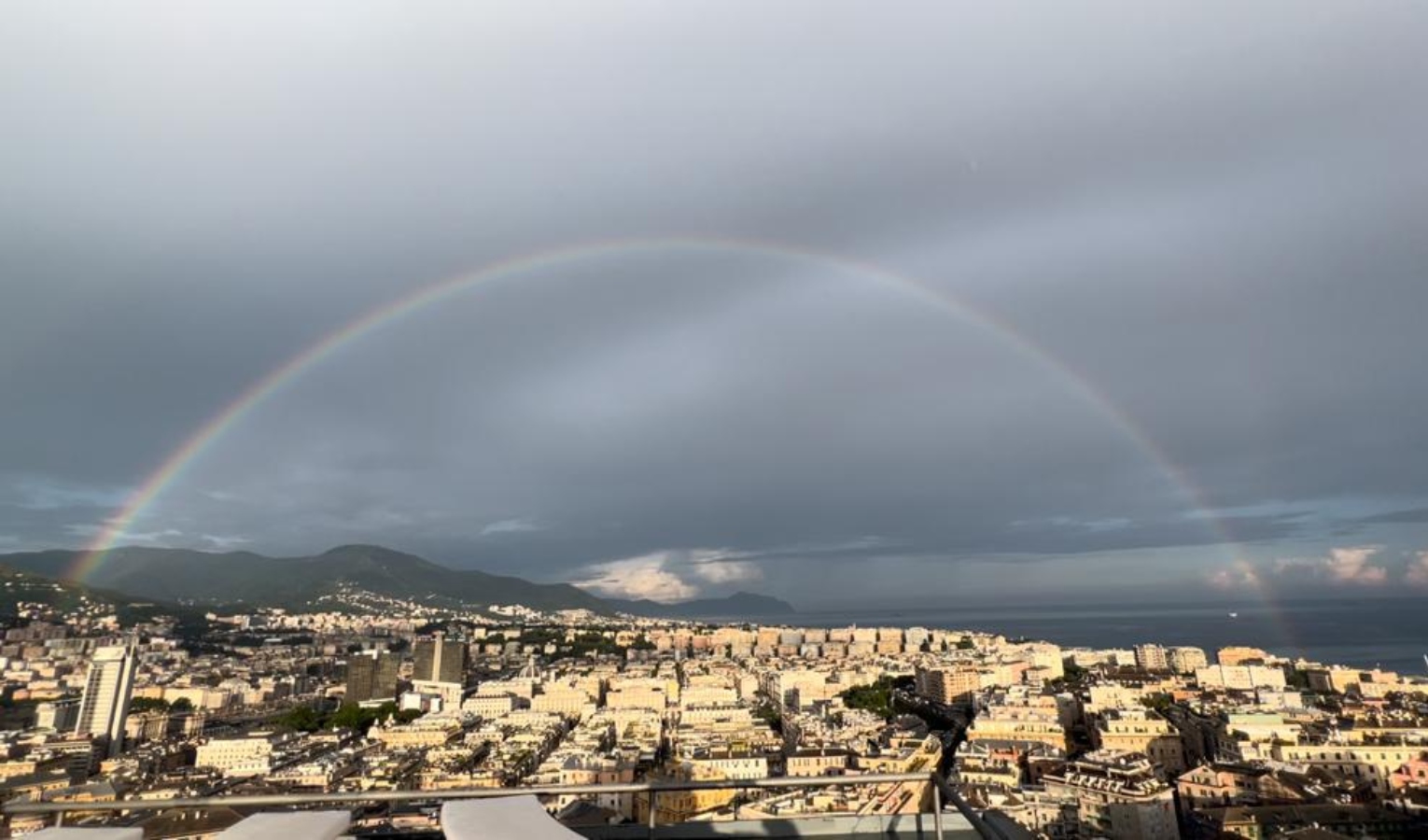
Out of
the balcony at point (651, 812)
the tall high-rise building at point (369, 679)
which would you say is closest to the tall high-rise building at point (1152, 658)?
the tall high-rise building at point (369, 679)

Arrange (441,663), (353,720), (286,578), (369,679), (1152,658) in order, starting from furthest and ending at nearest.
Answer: (286,578) → (441,663) → (1152,658) → (369,679) → (353,720)

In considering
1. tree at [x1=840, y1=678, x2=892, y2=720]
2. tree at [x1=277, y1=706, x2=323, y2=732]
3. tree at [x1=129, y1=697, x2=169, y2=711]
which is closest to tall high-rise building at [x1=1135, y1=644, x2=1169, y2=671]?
tree at [x1=840, y1=678, x2=892, y2=720]

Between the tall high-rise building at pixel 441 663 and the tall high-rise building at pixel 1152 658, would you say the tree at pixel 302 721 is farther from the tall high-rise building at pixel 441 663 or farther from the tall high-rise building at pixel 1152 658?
the tall high-rise building at pixel 1152 658

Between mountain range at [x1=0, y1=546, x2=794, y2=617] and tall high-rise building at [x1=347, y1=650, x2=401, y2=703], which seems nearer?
tall high-rise building at [x1=347, y1=650, x2=401, y2=703]

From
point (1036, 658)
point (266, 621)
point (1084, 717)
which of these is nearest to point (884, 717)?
point (1084, 717)

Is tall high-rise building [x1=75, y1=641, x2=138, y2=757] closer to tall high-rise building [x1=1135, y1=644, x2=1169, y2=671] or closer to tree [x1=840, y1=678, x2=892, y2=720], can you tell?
tree [x1=840, y1=678, x2=892, y2=720]

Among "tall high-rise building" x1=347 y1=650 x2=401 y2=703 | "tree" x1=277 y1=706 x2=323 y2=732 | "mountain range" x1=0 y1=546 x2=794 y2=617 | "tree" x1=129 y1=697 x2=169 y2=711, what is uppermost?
"mountain range" x1=0 y1=546 x2=794 y2=617

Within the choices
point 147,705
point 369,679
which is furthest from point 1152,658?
point 147,705

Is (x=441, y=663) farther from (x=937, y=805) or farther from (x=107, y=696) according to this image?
(x=937, y=805)
